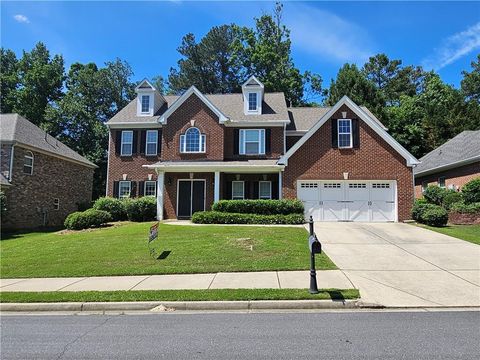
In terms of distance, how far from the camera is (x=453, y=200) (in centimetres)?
2050

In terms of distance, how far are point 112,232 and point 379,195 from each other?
→ 1419cm

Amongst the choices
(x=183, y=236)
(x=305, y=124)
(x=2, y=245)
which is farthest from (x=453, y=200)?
(x=2, y=245)

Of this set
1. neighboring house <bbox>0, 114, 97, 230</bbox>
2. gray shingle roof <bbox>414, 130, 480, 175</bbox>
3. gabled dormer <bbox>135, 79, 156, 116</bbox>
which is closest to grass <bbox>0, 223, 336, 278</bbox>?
neighboring house <bbox>0, 114, 97, 230</bbox>

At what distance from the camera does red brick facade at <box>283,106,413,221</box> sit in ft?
66.8

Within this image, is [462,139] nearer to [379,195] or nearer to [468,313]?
[379,195]

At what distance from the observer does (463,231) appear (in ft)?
53.0

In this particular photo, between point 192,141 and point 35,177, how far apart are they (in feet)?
35.7

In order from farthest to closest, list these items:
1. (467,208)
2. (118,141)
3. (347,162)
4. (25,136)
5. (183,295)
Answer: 1. (118,141)
2. (25,136)
3. (347,162)
4. (467,208)
5. (183,295)

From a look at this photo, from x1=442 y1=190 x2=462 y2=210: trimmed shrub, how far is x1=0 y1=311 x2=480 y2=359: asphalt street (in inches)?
610

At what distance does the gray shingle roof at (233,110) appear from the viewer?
975 inches

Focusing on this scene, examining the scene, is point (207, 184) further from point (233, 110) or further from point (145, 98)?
point (145, 98)

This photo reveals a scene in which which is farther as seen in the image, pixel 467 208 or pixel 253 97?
pixel 253 97

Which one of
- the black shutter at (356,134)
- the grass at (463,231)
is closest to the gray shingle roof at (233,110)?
the black shutter at (356,134)

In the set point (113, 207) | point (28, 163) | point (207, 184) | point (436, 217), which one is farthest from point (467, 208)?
point (28, 163)
